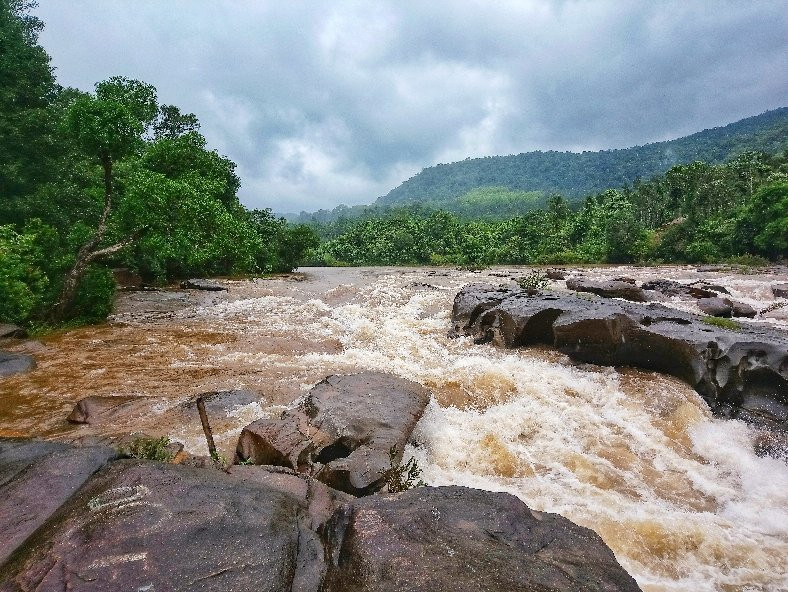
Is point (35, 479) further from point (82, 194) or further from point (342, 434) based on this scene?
point (82, 194)

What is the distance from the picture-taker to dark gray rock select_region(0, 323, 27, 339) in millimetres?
13078

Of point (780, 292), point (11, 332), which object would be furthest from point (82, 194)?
point (780, 292)

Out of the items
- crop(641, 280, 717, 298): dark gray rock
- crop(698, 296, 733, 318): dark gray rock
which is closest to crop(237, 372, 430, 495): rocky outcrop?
crop(698, 296, 733, 318): dark gray rock

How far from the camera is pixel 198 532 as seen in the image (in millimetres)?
3490

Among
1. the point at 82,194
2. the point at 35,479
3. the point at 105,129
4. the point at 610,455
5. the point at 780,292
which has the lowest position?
the point at 780,292

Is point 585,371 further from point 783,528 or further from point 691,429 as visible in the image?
point 783,528

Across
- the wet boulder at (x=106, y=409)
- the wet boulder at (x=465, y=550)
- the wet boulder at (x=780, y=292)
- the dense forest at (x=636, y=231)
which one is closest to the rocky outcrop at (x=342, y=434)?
the wet boulder at (x=465, y=550)

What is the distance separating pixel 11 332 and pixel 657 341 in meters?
18.6

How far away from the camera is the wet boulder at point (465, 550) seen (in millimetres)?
3170

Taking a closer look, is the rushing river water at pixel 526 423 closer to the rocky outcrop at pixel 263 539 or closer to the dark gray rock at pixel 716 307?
the dark gray rock at pixel 716 307

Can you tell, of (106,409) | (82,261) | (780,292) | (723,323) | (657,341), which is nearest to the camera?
(106,409)

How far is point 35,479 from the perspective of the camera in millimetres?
4246

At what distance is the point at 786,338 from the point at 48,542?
1311cm

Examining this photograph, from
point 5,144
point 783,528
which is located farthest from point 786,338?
point 5,144
